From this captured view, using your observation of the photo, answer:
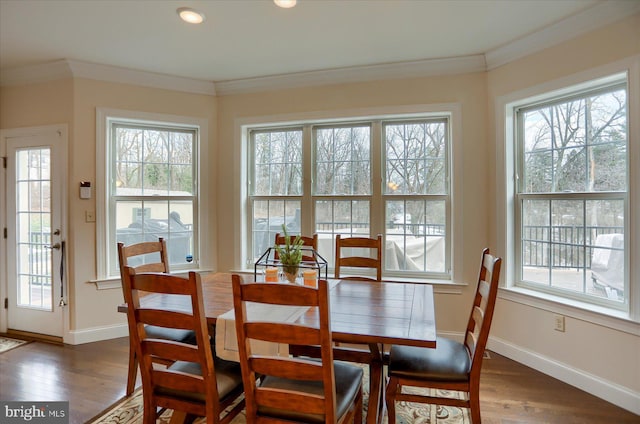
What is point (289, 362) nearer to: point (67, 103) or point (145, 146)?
point (145, 146)

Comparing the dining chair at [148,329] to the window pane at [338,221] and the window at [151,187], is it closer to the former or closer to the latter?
the window at [151,187]

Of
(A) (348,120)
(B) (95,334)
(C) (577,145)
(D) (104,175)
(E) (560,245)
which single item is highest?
(A) (348,120)

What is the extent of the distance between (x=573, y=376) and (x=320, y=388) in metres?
2.10

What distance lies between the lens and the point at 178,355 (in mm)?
1525

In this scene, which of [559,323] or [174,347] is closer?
[174,347]

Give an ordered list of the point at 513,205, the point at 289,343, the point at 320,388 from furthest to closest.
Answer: the point at 513,205 → the point at 320,388 → the point at 289,343

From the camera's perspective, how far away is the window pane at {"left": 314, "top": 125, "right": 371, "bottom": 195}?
351 centimetres

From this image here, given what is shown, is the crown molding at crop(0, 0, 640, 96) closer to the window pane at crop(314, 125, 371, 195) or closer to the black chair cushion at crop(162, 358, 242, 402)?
the window pane at crop(314, 125, 371, 195)

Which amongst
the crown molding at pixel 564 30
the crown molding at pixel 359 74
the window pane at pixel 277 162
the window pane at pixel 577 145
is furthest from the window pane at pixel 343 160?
the window pane at pixel 577 145

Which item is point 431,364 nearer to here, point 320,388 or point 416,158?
point 320,388

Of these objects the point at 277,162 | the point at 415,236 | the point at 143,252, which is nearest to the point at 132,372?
the point at 143,252

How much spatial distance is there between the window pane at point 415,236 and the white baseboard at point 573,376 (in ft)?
2.71

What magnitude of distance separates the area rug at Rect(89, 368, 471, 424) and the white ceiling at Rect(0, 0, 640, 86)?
2.61m

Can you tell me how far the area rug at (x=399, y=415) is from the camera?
210 centimetres
